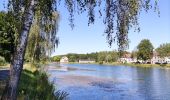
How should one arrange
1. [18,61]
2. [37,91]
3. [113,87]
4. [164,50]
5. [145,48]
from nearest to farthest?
[18,61] → [37,91] → [113,87] → [145,48] → [164,50]

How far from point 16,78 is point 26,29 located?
1483mm

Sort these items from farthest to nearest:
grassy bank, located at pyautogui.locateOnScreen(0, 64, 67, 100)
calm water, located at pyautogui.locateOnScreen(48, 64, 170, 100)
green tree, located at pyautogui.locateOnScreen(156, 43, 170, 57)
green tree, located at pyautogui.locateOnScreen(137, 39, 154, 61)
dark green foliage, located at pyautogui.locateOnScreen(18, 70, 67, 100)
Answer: green tree, located at pyautogui.locateOnScreen(156, 43, 170, 57), green tree, located at pyautogui.locateOnScreen(137, 39, 154, 61), calm water, located at pyautogui.locateOnScreen(48, 64, 170, 100), dark green foliage, located at pyautogui.locateOnScreen(18, 70, 67, 100), grassy bank, located at pyautogui.locateOnScreen(0, 64, 67, 100)

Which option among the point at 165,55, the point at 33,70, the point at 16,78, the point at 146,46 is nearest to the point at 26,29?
the point at 16,78

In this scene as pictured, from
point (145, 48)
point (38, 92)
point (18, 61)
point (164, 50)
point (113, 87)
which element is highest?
point (145, 48)

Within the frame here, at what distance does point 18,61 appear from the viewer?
10586mm

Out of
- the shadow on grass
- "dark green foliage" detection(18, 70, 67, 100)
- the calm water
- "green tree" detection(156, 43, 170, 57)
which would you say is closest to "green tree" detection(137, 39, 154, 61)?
Result: "green tree" detection(156, 43, 170, 57)

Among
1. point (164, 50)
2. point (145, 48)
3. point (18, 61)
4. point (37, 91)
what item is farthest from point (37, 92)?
point (164, 50)

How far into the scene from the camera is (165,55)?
189 metres

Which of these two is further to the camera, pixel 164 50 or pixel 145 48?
pixel 164 50

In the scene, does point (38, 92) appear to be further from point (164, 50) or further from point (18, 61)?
point (164, 50)

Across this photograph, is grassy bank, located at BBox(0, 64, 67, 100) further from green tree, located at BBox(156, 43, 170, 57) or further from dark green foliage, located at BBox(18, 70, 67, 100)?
green tree, located at BBox(156, 43, 170, 57)

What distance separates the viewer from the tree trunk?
1052 centimetres

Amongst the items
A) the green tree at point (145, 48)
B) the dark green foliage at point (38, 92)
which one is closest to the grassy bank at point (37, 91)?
the dark green foliage at point (38, 92)

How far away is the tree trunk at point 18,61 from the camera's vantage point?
10523 mm
